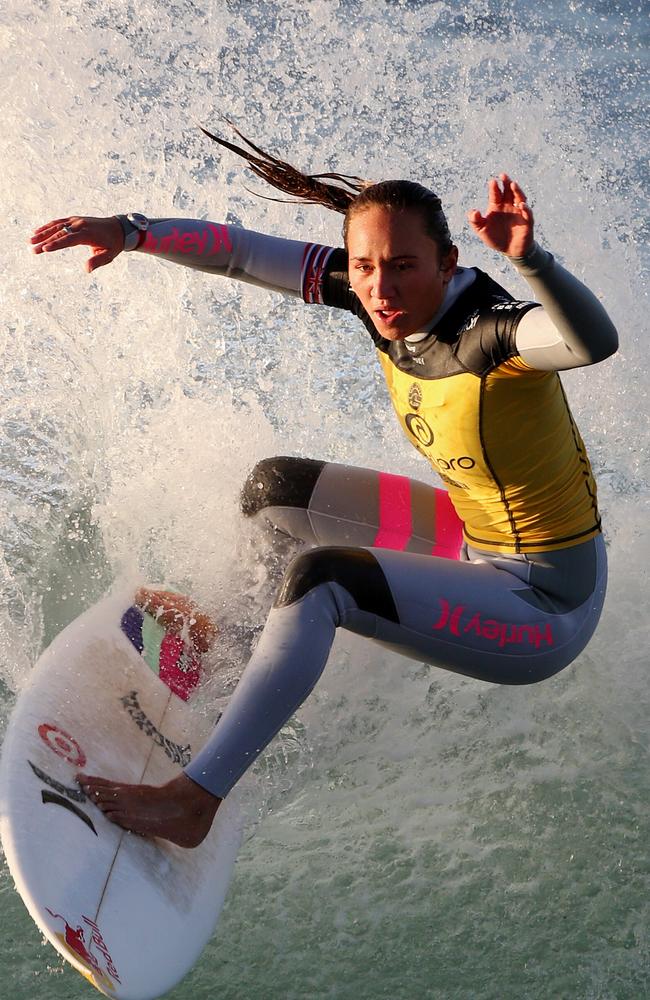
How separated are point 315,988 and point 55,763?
2.74 feet

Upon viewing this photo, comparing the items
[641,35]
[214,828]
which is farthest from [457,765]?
[641,35]

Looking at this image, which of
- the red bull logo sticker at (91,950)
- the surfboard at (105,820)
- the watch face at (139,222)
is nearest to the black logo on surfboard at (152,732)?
the surfboard at (105,820)

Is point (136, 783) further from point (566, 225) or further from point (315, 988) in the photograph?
point (566, 225)

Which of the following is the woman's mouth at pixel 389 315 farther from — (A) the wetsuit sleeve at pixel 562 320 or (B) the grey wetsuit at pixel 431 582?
(A) the wetsuit sleeve at pixel 562 320

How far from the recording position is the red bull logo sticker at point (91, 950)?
233 cm

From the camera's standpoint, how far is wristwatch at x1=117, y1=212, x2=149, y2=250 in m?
3.09

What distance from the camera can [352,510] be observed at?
11.0 ft

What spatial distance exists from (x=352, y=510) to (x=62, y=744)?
1.09 metres

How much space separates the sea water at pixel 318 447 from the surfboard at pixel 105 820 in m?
0.18

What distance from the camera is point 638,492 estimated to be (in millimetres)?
4621

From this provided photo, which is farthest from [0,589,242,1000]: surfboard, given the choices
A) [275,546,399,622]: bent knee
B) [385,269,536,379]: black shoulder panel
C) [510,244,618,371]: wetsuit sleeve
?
[510,244,618,371]: wetsuit sleeve

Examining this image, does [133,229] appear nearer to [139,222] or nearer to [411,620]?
[139,222]

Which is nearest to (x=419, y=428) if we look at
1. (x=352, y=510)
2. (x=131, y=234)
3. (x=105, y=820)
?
(x=352, y=510)

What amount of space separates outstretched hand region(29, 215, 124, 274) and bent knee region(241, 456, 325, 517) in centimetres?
78
